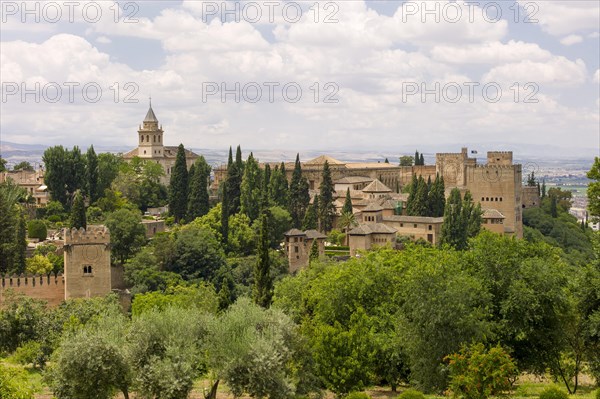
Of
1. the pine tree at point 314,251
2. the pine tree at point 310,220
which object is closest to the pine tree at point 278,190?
the pine tree at point 310,220

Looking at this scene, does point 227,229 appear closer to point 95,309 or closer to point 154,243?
point 154,243

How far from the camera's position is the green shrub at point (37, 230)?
55.9 meters

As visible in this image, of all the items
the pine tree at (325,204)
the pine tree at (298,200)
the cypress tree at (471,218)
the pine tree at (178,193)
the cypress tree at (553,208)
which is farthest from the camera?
the cypress tree at (553,208)

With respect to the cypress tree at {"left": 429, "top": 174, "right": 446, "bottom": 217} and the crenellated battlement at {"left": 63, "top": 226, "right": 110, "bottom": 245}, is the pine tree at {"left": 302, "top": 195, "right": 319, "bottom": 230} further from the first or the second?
the crenellated battlement at {"left": 63, "top": 226, "right": 110, "bottom": 245}

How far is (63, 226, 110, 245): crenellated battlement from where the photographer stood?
45031 mm

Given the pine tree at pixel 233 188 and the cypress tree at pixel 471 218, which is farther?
the cypress tree at pixel 471 218

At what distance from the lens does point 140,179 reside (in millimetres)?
72125

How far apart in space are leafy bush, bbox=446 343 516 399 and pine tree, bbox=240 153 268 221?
129 feet

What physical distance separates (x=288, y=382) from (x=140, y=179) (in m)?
49.7

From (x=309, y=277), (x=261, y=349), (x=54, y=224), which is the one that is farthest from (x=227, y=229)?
(x=261, y=349)

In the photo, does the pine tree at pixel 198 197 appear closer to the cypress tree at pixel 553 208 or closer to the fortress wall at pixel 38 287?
the fortress wall at pixel 38 287

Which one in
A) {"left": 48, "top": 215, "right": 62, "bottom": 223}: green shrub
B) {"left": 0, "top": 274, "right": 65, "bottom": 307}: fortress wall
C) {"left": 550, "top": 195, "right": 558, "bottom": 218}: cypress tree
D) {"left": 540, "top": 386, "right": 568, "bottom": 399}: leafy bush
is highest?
{"left": 48, "top": 215, "right": 62, "bottom": 223}: green shrub

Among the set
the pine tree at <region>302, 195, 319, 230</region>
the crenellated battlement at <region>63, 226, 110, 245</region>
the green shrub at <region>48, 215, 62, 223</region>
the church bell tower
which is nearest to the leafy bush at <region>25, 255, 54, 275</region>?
the crenellated battlement at <region>63, 226, 110, 245</region>

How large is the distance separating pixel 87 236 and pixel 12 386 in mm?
24296
